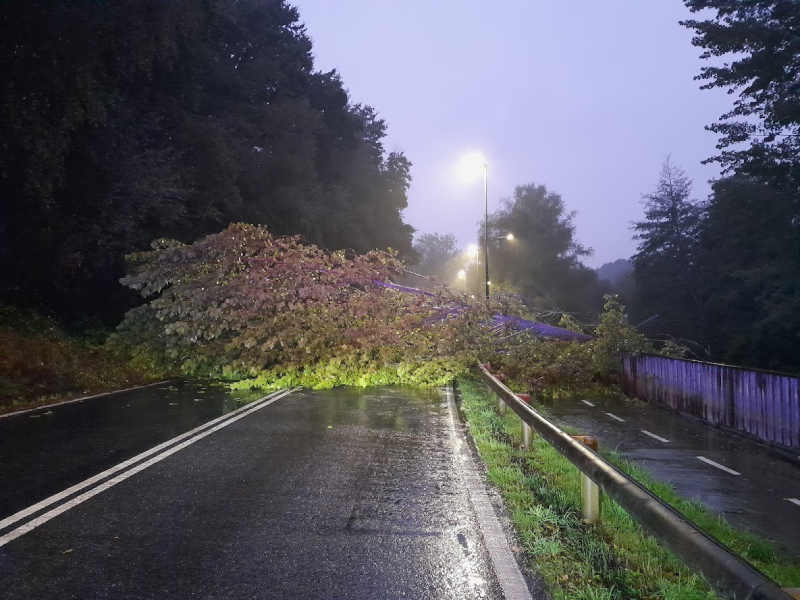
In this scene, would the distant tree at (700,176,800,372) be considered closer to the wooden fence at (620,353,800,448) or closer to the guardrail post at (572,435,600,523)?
the wooden fence at (620,353,800,448)

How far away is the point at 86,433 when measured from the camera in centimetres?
914

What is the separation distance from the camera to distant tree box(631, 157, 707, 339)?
51.8 metres

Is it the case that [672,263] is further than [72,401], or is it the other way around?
[672,263]

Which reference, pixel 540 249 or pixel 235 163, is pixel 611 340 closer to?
pixel 235 163

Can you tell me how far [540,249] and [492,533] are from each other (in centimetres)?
6748

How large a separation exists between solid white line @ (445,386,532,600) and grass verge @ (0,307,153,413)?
→ 8.16m

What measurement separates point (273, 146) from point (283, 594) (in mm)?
31341

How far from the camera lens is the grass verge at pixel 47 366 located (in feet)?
44.2

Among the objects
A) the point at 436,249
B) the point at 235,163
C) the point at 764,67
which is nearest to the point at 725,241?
the point at 764,67

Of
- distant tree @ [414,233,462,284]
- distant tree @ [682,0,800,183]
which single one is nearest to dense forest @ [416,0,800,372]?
distant tree @ [682,0,800,183]

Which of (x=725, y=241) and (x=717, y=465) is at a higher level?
(x=725, y=241)

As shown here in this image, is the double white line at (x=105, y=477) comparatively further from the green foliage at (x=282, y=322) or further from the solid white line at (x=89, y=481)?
the green foliage at (x=282, y=322)

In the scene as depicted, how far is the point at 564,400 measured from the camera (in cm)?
1823

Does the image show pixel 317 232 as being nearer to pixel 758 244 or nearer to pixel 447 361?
pixel 447 361
